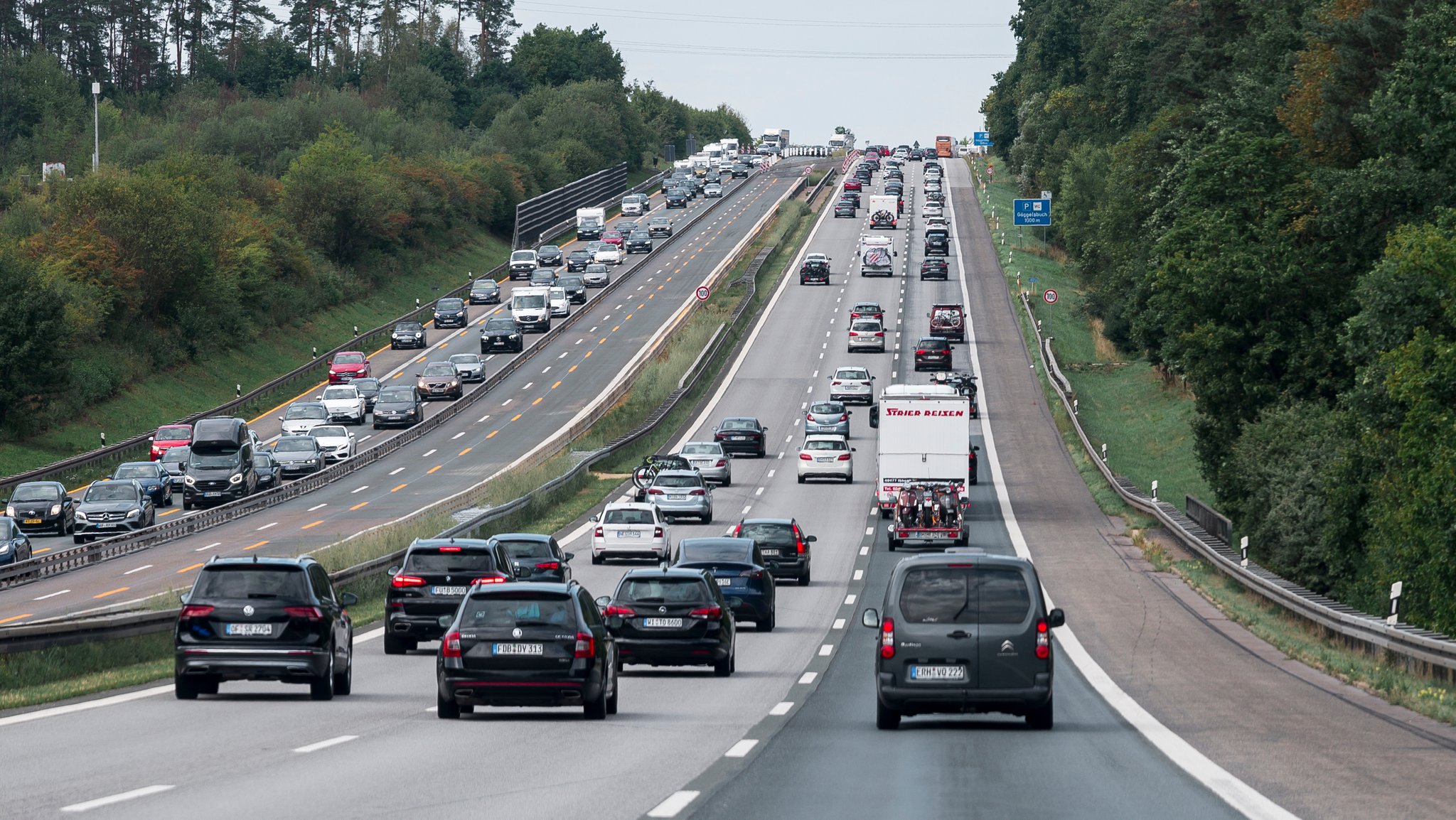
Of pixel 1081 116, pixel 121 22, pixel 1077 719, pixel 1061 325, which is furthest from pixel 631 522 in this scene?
pixel 121 22

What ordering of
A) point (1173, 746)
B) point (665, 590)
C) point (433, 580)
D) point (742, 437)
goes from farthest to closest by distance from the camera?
Result: point (742, 437)
point (433, 580)
point (665, 590)
point (1173, 746)

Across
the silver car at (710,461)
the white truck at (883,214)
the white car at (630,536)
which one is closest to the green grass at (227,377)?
the silver car at (710,461)

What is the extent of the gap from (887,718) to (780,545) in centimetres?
1941

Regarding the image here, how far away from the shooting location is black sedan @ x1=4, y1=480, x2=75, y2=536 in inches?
2023

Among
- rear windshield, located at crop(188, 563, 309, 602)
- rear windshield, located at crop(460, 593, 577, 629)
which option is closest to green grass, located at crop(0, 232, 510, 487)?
rear windshield, located at crop(188, 563, 309, 602)

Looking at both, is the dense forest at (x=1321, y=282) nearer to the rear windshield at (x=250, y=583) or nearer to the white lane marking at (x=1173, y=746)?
the white lane marking at (x=1173, y=746)

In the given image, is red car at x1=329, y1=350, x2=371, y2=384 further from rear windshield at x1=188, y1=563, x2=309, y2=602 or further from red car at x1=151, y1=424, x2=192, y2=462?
rear windshield at x1=188, y1=563, x2=309, y2=602

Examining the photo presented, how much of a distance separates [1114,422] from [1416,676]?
52777 millimetres

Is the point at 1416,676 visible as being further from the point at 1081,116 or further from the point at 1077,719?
the point at 1081,116

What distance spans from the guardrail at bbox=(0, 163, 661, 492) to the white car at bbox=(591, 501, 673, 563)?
2632cm

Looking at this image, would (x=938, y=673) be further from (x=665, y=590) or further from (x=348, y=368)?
(x=348, y=368)

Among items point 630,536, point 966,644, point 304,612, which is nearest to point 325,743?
point 304,612

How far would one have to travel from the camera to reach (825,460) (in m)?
55.3

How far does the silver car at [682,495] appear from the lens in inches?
1847
